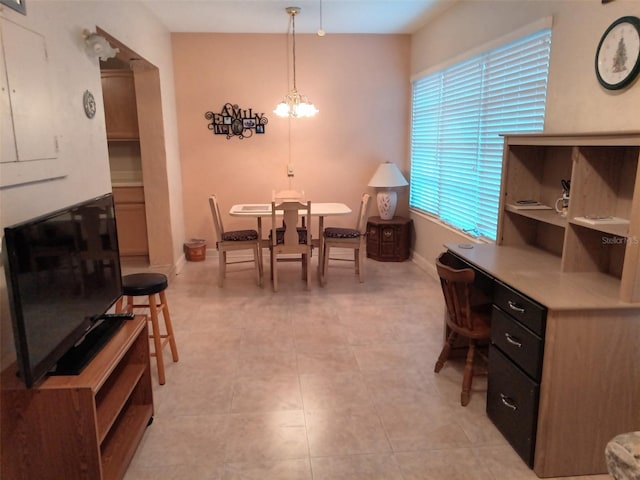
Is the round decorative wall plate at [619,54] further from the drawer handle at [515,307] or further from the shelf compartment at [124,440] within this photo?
the shelf compartment at [124,440]

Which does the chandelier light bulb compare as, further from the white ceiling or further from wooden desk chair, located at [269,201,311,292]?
wooden desk chair, located at [269,201,311,292]

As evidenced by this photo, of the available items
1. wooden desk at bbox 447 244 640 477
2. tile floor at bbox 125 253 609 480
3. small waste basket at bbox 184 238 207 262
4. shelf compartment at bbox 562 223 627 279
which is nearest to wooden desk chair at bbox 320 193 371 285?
tile floor at bbox 125 253 609 480

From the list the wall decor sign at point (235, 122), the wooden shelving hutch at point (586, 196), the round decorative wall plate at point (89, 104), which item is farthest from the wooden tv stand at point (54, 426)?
the wall decor sign at point (235, 122)

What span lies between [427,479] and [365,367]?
1.04 m

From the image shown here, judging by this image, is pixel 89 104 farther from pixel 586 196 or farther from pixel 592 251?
pixel 592 251

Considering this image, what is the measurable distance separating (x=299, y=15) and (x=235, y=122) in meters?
1.55

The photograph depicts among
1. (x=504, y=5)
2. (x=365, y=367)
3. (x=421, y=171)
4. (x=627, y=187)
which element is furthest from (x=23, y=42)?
(x=421, y=171)

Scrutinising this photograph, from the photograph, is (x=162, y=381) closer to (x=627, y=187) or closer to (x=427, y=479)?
(x=427, y=479)

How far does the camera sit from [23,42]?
78.2 inches

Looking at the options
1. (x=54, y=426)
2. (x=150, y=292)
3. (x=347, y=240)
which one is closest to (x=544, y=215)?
(x=347, y=240)

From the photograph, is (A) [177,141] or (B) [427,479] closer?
(B) [427,479]

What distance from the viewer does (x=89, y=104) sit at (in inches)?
108

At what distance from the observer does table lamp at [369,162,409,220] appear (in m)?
5.49

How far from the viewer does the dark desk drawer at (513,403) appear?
206 centimetres
